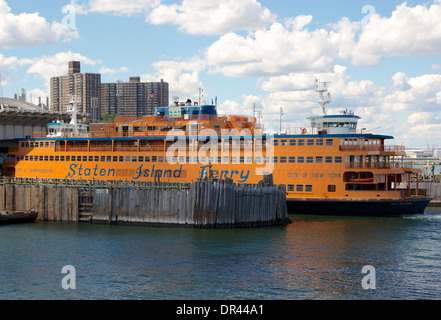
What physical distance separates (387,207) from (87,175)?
1234 inches

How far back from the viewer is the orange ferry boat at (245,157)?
160ft

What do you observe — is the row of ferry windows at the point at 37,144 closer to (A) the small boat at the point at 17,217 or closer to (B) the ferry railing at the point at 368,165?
(A) the small boat at the point at 17,217

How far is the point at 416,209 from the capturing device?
4906 centimetres

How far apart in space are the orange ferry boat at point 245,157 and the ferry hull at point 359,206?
0.28 ft

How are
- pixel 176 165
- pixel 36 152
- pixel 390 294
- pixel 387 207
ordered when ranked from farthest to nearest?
1. pixel 36 152
2. pixel 176 165
3. pixel 387 207
4. pixel 390 294

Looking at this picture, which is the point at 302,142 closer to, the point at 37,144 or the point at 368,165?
the point at 368,165

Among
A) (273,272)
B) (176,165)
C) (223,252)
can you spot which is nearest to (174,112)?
(176,165)

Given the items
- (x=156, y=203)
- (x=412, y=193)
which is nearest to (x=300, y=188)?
(x=412, y=193)

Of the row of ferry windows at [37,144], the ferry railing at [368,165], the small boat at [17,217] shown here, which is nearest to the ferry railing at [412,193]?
the ferry railing at [368,165]

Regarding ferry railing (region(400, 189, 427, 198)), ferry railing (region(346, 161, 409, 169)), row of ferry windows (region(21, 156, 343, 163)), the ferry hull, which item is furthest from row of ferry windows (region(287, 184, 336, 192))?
ferry railing (region(400, 189, 427, 198))
